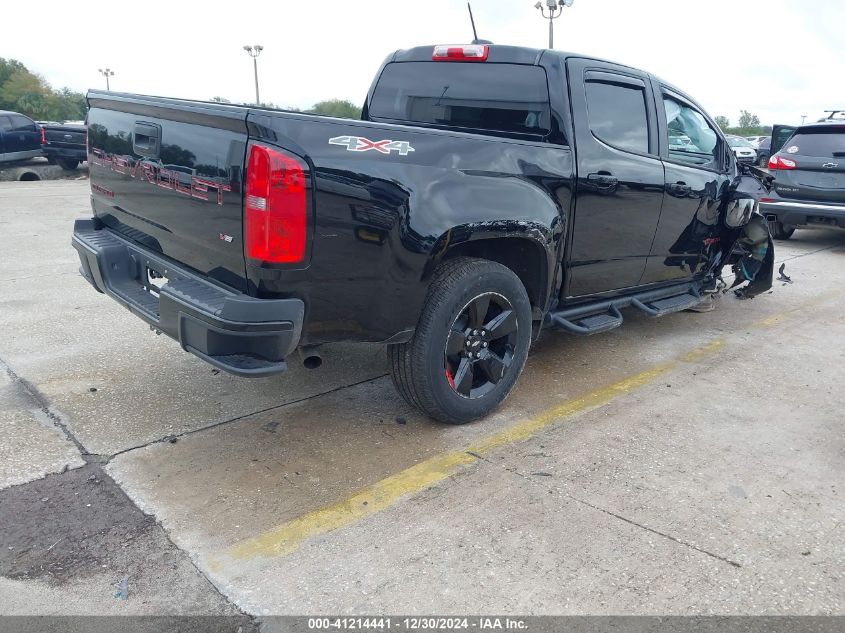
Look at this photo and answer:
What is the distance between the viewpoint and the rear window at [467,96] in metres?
4.22

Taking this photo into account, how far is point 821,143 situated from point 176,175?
28.6 ft

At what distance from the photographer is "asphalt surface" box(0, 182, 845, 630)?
259cm

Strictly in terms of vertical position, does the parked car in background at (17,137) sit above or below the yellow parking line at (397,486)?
above

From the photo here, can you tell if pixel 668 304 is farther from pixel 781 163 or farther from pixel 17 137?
pixel 17 137

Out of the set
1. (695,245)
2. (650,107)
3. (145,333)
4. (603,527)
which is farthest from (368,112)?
(603,527)

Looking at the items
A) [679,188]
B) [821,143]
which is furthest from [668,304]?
[821,143]

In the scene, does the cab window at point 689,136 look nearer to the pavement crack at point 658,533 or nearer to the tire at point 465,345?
the tire at point 465,345

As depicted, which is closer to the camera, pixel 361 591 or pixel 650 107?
pixel 361 591

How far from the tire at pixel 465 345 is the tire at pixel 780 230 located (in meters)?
7.52

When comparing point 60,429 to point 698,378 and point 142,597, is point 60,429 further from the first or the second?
point 698,378

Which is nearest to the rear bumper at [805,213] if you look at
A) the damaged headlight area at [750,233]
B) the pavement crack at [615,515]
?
the damaged headlight area at [750,233]

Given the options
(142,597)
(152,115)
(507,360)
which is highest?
(152,115)

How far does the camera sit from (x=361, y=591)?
8.42ft

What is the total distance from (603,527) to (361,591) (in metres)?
1.03
